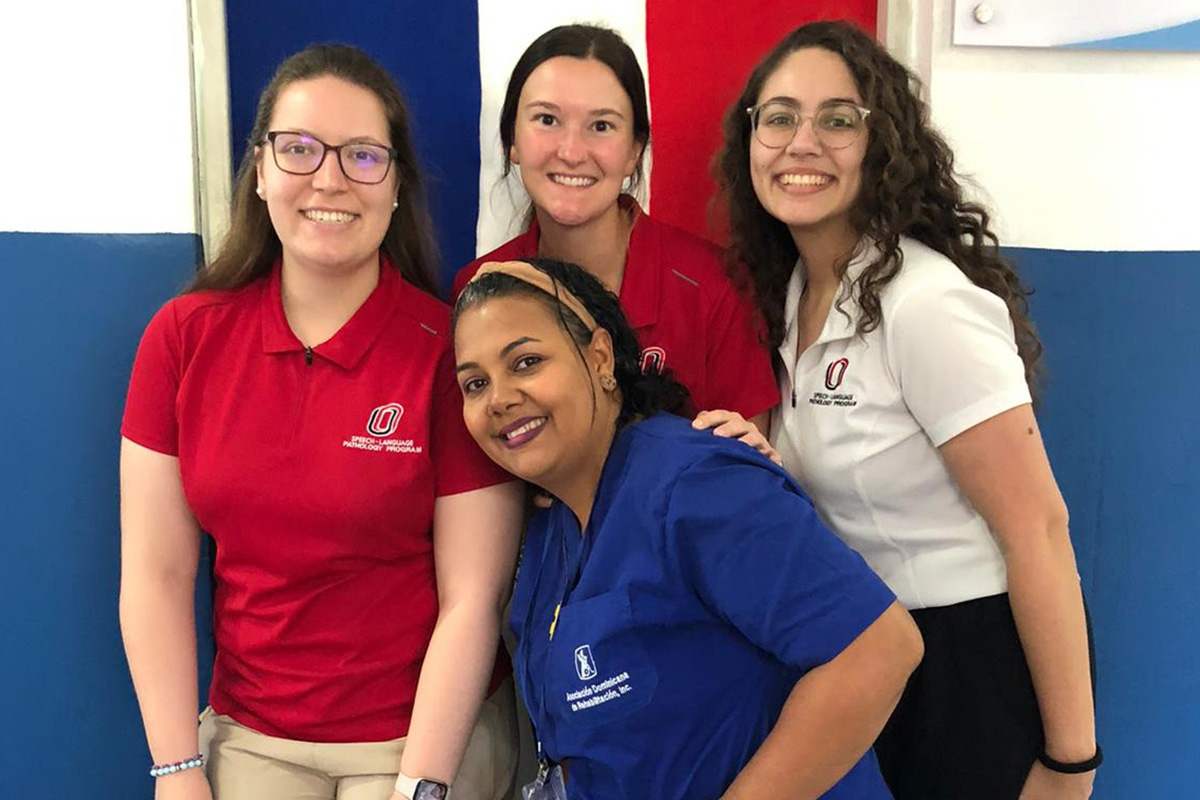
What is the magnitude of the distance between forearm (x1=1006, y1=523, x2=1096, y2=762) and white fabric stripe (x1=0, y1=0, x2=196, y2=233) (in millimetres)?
1479

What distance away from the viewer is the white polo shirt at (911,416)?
1.25 meters

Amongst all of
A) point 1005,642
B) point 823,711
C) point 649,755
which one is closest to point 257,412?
point 649,755

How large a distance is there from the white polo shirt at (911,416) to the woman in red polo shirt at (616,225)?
0.15 m

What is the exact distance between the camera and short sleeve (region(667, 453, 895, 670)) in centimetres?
104

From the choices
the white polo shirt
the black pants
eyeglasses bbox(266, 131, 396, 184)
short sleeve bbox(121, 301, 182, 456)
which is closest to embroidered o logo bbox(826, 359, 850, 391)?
the white polo shirt

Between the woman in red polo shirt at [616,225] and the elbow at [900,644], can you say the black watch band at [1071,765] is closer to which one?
the elbow at [900,644]

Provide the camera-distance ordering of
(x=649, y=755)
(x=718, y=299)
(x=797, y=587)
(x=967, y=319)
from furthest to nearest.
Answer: (x=718, y=299) → (x=967, y=319) → (x=649, y=755) → (x=797, y=587)

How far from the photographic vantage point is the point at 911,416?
1.33 m

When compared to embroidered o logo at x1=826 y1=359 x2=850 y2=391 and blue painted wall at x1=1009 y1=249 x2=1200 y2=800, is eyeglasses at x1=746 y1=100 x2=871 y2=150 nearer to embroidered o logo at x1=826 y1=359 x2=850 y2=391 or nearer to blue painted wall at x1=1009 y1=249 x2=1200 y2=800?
embroidered o logo at x1=826 y1=359 x2=850 y2=391

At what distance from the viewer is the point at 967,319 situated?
4.17 ft

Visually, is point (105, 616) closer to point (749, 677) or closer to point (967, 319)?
point (749, 677)

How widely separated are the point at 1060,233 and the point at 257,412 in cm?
152

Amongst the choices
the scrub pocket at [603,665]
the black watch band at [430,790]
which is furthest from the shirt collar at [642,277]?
the black watch band at [430,790]

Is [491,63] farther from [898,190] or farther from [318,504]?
[318,504]
